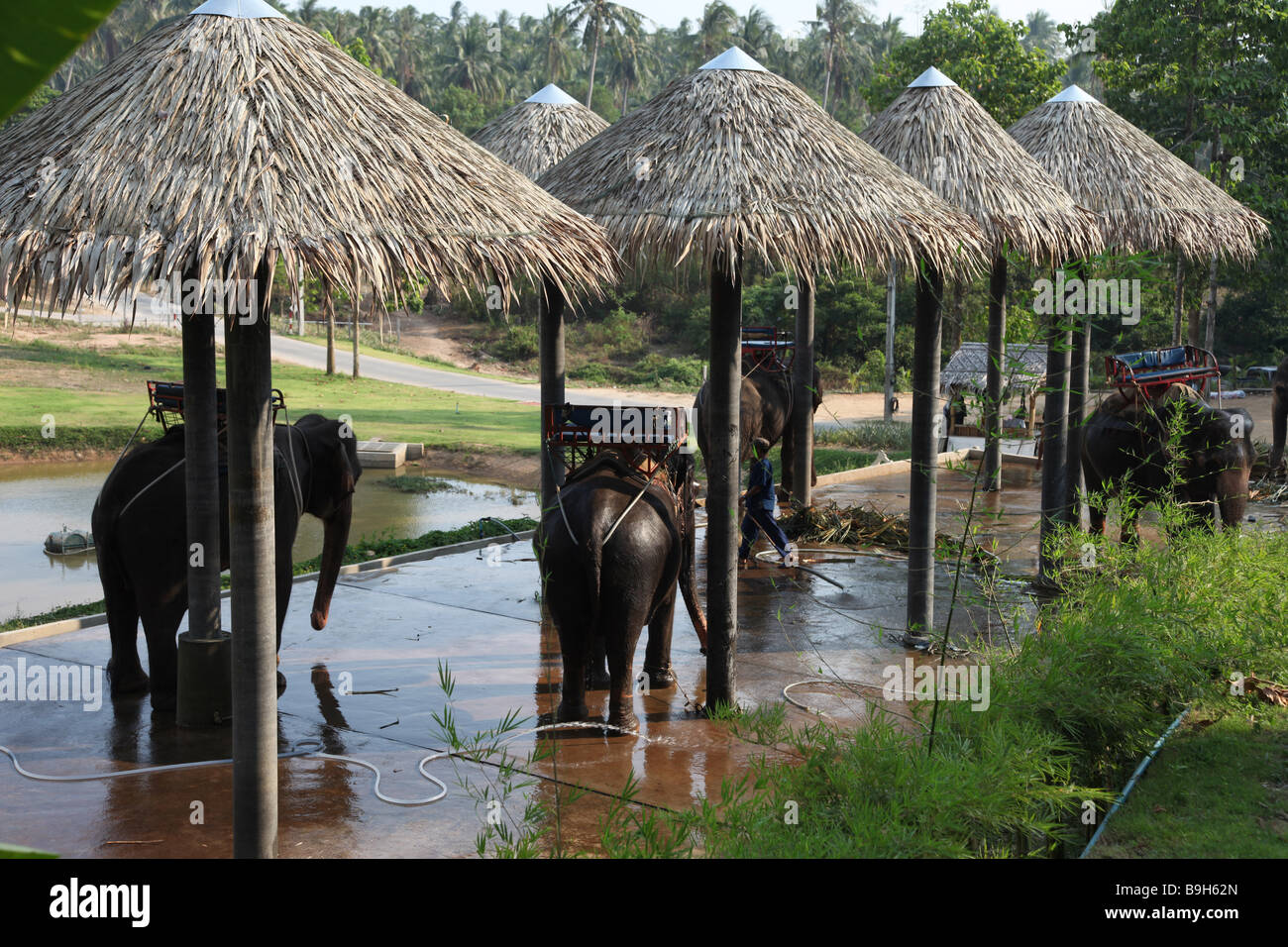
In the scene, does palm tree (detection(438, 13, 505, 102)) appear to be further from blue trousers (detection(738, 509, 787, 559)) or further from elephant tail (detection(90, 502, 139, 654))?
elephant tail (detection(90, 502, 139, 654))

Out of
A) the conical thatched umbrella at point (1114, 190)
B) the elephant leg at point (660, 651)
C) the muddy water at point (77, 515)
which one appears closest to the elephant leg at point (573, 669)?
the elephant leg at point (660, 651)

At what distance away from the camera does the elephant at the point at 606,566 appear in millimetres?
6426

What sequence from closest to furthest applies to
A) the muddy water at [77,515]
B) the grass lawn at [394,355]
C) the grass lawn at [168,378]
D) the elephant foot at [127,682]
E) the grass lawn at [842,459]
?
1. the elephant foot at [127,682]
2. the muddy water at [77,515]
3. the grass lawn at [842,459]
4. the grass lawn at [168,378]
5. the grass lawn at [394,355]

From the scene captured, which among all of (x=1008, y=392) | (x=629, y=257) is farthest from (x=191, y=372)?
(x=1008, y=392)

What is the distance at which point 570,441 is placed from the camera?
7.10m

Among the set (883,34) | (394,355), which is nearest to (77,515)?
(394,355)

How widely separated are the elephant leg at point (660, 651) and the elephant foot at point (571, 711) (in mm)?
883

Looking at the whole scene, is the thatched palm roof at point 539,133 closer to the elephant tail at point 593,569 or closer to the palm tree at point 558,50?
the elephant tail at point 593,569

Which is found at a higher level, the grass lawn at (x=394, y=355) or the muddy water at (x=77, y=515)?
the grass lawn at (x=394, y=355)

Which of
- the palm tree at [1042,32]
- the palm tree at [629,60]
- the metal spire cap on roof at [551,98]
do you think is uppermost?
the palm tree at [1042,32]

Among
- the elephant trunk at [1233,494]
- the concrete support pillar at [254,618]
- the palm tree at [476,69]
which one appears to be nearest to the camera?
the concrete support pillar at [254,618]

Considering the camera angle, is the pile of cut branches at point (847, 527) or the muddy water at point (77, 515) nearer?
the pile of cut branches at point (847, 527)
